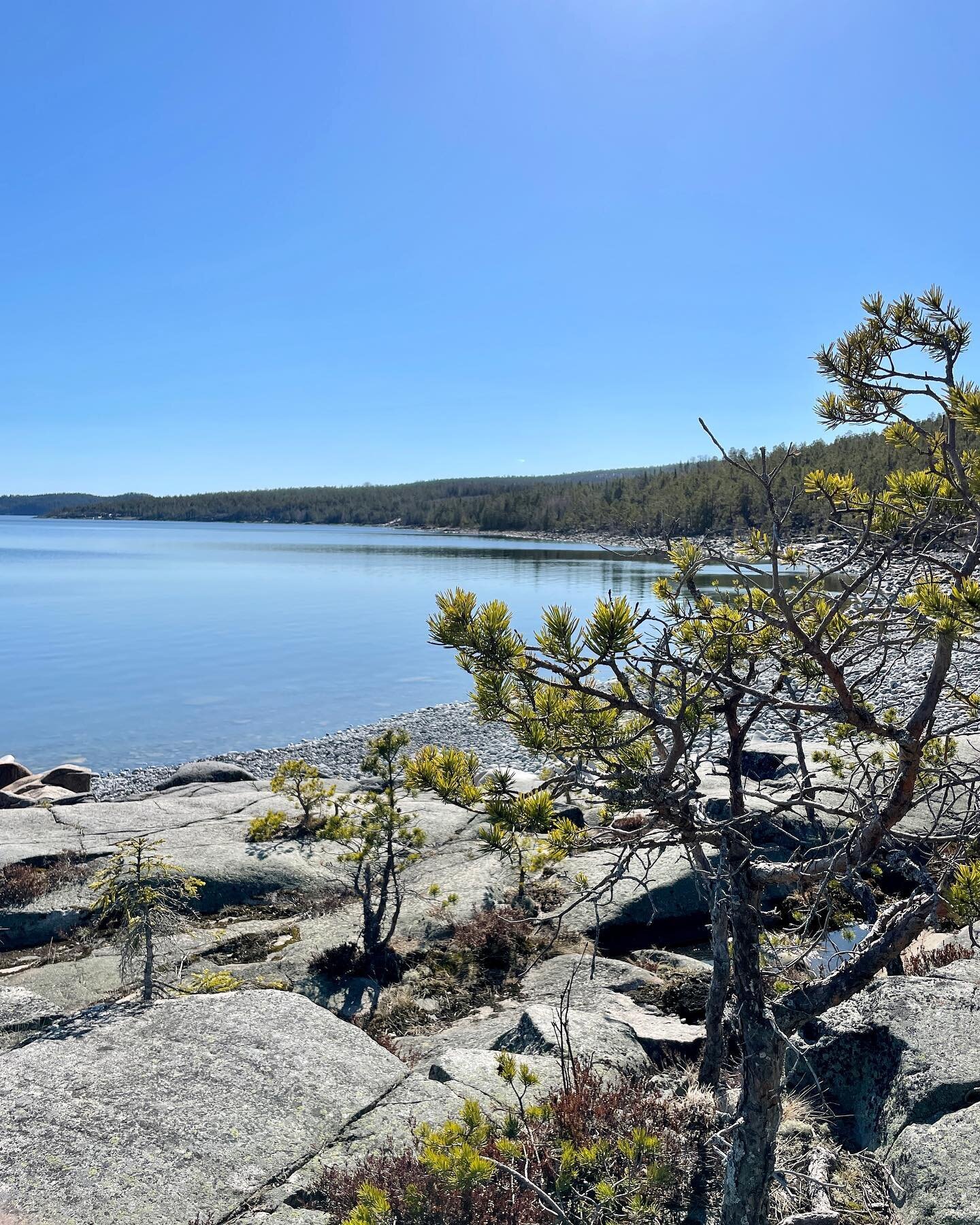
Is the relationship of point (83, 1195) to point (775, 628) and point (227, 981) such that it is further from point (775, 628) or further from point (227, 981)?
point (775, 628)

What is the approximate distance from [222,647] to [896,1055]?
1359 inches

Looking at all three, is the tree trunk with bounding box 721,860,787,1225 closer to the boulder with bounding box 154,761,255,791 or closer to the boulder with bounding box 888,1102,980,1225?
the boulder with bounding box 888,1102,980,1225

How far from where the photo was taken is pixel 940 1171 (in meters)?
3.99

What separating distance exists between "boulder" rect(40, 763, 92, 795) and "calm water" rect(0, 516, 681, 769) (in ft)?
8.35

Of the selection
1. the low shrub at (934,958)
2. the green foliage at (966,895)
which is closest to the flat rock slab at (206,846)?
the low shrub at (934,958)

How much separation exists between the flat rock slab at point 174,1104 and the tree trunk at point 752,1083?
2.41m

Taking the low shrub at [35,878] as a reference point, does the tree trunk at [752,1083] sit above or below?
above

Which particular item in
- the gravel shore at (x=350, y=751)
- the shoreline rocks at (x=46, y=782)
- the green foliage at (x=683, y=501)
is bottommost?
the gravel shore at (x=350, y=751)

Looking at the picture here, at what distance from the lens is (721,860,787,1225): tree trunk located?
3.43 metres

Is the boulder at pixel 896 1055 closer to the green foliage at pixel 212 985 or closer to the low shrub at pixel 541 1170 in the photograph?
the low shrub at pixel 541 1170

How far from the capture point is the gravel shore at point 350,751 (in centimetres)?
1922

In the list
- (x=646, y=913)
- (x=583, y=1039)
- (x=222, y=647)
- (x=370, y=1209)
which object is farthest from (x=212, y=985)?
(x=222, y=647)

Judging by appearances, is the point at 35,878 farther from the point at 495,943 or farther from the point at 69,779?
the point at 69,779

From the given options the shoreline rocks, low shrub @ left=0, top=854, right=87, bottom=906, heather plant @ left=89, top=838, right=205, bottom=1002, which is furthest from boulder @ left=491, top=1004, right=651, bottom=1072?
the shoreline rocks
